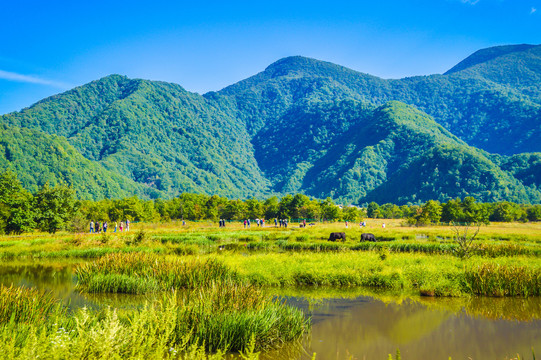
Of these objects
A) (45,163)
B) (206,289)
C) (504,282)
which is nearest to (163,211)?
(45,163)

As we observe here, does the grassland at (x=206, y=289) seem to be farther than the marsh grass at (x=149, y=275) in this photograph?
No

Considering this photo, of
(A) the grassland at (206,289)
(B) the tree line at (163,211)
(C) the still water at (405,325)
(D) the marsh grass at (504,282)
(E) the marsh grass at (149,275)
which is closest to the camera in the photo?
(A) the grassland at (206,289)

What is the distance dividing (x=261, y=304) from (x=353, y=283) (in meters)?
10.5

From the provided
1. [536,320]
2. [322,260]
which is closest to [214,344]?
[536,320]

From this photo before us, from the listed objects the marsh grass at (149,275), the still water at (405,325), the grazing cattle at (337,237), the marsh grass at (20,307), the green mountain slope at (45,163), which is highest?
the green mountain slope at (45,163)

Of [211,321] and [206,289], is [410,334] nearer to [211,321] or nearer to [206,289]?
[211,321]

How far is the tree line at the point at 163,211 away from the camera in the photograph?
56219mm

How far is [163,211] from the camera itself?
124 meters

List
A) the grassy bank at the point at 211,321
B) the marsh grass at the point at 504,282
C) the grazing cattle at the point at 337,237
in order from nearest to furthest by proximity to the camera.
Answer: the grassy bank at the point at 211,321 < the marsh grass at the point at 504,282 < the grazing cattle at the point at 337,237

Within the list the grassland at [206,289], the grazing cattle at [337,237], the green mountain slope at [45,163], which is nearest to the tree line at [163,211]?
the grassland at [206,289]

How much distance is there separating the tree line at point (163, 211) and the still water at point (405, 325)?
40.2 m

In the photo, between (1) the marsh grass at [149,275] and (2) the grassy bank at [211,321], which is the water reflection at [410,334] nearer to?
(2) the grassy bank at [211,321]

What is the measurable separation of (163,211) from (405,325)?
4558 inches

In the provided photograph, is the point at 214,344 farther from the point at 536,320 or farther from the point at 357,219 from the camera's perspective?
the point at 357,219
